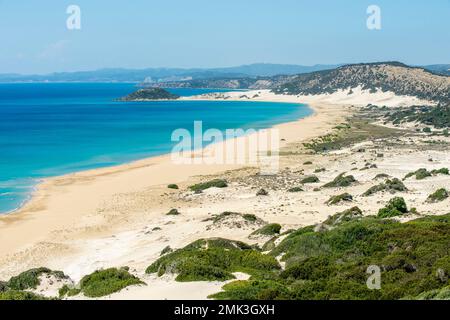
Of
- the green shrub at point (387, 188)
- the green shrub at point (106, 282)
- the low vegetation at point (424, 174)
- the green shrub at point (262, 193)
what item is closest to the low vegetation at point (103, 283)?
the green shrub at point (106, 282)

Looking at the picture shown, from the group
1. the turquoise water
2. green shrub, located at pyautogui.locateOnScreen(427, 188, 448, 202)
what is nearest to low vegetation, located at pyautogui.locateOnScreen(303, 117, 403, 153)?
the turquoise water

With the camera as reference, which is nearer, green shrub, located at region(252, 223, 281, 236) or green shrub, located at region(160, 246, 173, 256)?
green shrub, located at region(160, 246, 173, 256)

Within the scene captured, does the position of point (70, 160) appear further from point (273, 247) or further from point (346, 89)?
point (346, 89)

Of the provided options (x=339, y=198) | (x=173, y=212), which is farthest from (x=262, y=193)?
(x=173, y=212)

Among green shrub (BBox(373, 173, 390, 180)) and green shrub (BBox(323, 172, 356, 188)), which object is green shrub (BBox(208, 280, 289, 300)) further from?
green shrub (BBox(373, 173, 390, 180))

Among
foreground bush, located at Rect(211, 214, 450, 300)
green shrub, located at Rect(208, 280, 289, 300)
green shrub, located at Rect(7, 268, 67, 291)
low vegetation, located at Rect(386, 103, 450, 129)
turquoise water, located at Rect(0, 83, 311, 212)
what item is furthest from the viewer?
low vegetation, located at Rect(386, 103, 450, 129)

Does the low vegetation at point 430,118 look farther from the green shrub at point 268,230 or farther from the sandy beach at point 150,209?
the green shrub at point 268,230

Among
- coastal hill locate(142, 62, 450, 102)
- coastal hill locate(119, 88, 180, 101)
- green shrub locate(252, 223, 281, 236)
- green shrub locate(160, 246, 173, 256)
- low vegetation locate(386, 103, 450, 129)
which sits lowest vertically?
green shrub locate(160, 246, 173, 256)
